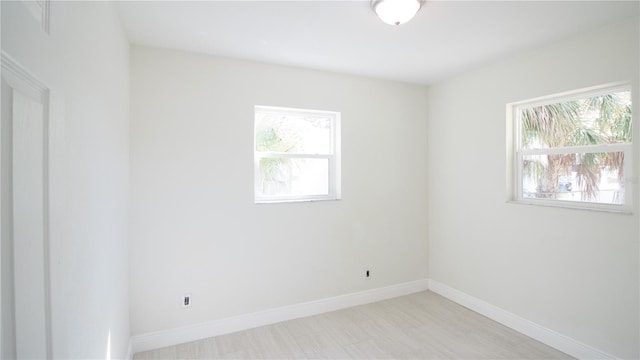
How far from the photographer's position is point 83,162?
1.23m

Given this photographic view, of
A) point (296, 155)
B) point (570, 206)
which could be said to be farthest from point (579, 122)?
point (296, 155)

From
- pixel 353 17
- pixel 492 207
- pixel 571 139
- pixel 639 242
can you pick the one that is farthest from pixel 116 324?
pixel 571 139

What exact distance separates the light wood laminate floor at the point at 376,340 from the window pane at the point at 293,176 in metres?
1.31

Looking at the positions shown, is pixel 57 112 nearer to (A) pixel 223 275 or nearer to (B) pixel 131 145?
(B) pixel 131 145

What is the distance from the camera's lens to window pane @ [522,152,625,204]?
243 centimetres

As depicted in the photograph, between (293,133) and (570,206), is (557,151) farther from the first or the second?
(293,133)

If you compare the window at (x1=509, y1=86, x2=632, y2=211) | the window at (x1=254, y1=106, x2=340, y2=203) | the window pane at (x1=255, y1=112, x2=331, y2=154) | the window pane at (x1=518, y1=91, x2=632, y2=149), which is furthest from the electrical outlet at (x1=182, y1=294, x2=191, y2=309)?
the window pane at (x1=518, y1=91, x2=632, y2=149)

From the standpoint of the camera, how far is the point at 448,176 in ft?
12.3

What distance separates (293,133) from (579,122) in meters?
2.55

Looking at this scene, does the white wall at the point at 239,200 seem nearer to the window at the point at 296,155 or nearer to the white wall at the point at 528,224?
Result: the window at the point at 296,155

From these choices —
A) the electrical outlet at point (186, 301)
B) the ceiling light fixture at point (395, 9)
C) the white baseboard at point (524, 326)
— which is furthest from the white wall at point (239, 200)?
the ceiling light fixture at point (395, 9)

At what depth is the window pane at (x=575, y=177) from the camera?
2.43 m

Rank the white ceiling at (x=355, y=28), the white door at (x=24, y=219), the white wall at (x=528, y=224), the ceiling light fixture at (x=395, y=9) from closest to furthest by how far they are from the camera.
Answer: the white door at (x=24, y=219) < the ceiling light fixture at (x=395, y=9) < the white ceiling at (x=355, y=28) < the white wall at (x=528, y=224)

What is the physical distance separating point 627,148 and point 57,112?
3.31 metres
